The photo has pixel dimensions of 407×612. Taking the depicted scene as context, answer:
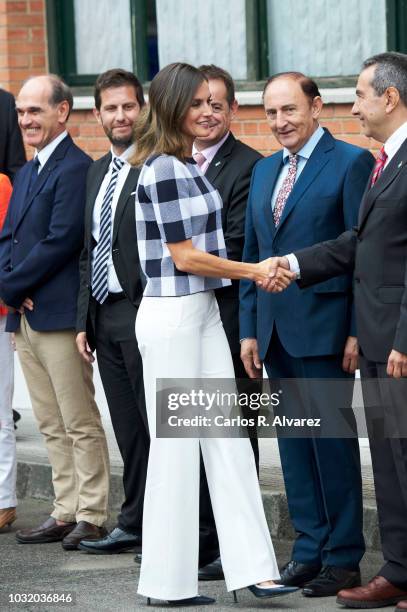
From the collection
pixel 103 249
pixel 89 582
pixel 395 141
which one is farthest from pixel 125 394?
pixel 395 141

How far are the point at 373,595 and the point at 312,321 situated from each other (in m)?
1.17

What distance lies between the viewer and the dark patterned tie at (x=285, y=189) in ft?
21.7

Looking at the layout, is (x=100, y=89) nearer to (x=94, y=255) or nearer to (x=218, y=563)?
(x=94, y=255)

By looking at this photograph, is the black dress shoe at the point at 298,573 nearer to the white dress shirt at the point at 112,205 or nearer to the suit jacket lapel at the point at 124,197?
the white dress shirt at the point at 112,205

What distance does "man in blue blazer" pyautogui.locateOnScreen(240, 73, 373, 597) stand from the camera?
646 centimetres

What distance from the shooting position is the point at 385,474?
626cm

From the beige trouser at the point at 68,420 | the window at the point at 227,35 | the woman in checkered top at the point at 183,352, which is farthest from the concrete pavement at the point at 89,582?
the window at the point at 227,35

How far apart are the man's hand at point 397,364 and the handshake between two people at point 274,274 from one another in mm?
659

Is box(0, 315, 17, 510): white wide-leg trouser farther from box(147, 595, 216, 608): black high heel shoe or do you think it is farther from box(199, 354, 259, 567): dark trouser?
box(147, 595, 216, 608): black high heel shoe

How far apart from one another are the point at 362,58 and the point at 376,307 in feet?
13.7

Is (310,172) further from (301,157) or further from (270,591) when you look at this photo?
(270,591)

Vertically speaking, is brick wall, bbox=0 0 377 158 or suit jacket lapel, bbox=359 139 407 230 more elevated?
brick wall, bbox=0 0 377 158

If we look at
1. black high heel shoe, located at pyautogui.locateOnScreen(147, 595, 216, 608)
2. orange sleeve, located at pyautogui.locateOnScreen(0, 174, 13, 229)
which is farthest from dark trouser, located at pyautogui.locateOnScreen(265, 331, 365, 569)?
orange sleeve, located at pyautogui.locateOnScreen(0, 174, 13, 229)

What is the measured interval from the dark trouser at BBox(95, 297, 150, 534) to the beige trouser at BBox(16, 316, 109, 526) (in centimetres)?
20
